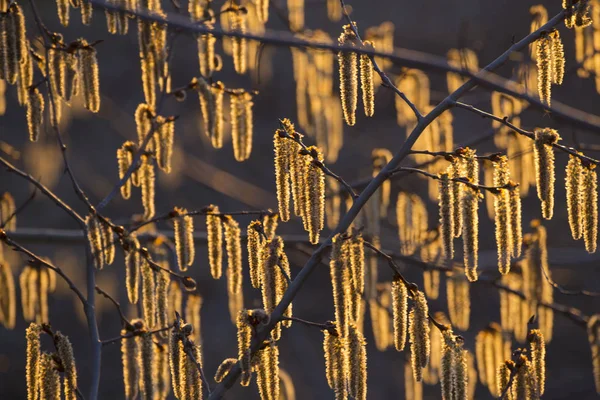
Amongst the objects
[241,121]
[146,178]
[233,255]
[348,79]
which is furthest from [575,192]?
[146,178]

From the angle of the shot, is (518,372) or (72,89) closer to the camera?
(518,372)

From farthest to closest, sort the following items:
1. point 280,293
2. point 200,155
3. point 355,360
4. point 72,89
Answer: point 200,155 → point 72,89 → point 280,293 → point 355,360

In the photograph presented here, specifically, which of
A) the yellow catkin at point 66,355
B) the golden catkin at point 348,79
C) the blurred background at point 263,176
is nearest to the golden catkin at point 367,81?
the golden catkin at point 348,79

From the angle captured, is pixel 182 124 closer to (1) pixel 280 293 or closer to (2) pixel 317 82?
(2) pixel 317 82

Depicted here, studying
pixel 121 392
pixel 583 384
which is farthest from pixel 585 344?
pixel 121 392

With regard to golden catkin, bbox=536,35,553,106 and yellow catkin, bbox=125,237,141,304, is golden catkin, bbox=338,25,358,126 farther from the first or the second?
yellow catkin, bbox=125,237,141,304

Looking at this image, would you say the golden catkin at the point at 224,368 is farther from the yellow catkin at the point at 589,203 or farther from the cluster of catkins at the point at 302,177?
the yellow catkin at the point at 589,203

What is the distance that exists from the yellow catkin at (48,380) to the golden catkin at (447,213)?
95cm

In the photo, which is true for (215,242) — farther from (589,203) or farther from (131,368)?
(589,203)

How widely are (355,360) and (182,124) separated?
30.1 ft

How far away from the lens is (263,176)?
10.4m

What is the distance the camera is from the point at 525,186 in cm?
302

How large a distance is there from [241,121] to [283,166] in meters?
0.53

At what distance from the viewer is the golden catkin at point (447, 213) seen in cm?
172
